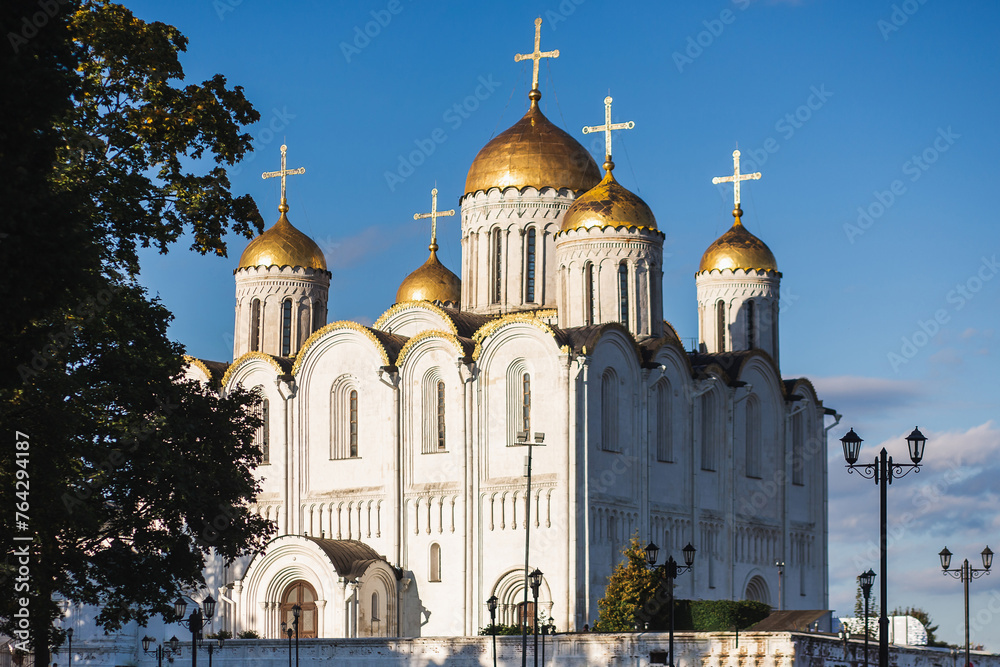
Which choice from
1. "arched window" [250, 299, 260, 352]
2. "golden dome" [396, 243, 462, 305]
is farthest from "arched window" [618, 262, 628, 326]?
"arched window" [250, 299, 260, 352]

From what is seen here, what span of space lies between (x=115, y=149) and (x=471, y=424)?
20.8 metres

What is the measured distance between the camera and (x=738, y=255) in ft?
164

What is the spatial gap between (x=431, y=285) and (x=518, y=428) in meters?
12.0

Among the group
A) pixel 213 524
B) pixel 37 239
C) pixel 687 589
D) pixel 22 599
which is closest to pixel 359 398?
pixel 687 589

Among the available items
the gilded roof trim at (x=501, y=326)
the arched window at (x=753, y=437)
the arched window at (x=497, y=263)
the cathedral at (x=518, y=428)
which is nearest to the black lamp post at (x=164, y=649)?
the cathedral at (x=518, y=428)

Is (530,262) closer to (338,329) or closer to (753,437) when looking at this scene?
(338,329)

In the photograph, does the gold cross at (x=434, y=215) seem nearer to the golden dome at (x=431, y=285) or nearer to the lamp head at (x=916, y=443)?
the golden dome at (x=431, y=285)

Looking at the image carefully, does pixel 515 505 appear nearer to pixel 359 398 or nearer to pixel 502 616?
pixel 502 616

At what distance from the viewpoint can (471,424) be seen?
1603 inches

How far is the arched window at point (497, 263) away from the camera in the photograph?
149 feet

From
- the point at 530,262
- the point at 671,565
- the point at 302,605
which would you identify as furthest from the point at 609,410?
the point at 671,565

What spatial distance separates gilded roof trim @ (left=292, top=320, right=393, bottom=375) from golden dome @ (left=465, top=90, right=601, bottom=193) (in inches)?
228

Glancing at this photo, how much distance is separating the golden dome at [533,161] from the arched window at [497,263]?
148 centimetres

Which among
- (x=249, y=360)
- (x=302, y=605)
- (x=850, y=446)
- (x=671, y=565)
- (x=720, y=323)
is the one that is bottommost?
(x=302, y=605)
